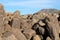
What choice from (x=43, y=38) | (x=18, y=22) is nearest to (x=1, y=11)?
(x=18, y=22)

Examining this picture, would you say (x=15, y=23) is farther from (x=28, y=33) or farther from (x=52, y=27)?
→ (x=52, y=27)

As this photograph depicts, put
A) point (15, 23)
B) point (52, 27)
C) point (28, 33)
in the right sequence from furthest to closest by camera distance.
A: point (52, 27) < point (15, 23) < point (28, 33)

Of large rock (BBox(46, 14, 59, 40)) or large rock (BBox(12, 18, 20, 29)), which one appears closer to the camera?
large rock (BBox(12, 18, 20, 29))

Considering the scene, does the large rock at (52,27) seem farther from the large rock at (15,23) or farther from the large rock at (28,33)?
the large rock at (15,23)

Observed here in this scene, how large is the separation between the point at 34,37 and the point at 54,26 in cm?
690

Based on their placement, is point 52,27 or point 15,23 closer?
point 15,23

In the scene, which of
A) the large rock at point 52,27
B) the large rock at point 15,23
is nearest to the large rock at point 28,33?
the large rock at point 15,23

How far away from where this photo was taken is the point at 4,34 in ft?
139

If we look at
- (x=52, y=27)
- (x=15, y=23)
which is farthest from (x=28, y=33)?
(x=52, y=27)

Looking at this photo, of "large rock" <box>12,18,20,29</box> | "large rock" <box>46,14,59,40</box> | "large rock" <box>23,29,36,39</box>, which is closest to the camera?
"large rock" <box>23,29,36,39</box>

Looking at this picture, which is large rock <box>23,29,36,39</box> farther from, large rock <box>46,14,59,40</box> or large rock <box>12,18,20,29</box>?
large rock <box>46,14,59,40</box>

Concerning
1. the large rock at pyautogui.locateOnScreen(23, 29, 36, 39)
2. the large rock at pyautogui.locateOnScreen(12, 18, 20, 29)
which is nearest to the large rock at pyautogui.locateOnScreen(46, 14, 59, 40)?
the large rock at pyautogui.locateOnScreen(23, 29, 36, 39)

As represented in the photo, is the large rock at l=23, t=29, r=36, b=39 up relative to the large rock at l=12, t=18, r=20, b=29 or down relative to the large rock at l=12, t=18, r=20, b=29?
down

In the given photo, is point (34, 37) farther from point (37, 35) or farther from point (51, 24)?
point (51, 24)
